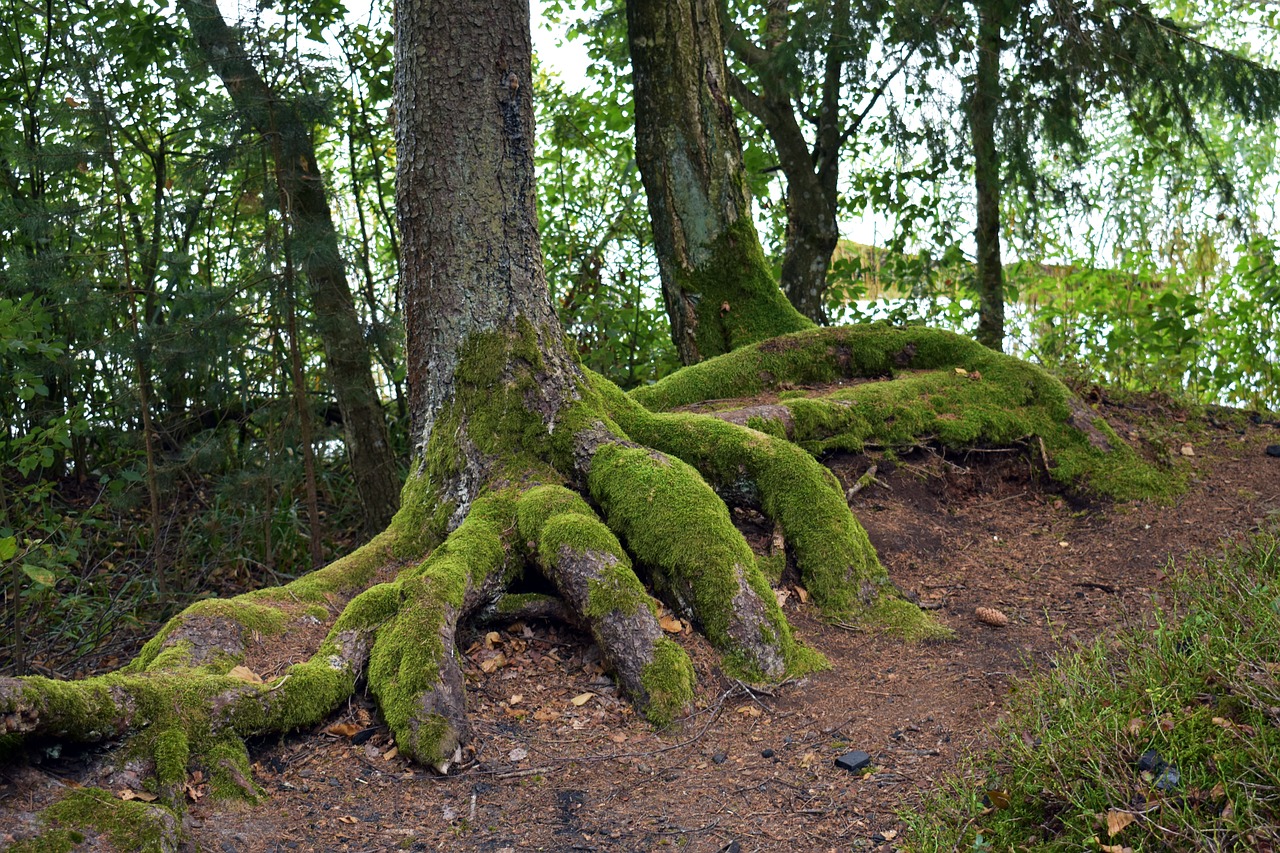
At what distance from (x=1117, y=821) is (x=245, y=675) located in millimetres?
3165

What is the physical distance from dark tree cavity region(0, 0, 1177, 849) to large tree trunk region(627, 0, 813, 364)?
1475 millimetres

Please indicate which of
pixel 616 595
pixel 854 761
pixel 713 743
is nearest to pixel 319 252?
pixel 616 595

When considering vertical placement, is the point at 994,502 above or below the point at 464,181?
below

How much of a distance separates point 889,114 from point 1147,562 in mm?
4719

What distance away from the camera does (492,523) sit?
15.8 ft

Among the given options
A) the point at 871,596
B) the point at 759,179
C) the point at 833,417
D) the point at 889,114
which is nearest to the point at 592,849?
the point at 871,596

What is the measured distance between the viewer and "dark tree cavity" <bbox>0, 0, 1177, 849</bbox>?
3.64 metres

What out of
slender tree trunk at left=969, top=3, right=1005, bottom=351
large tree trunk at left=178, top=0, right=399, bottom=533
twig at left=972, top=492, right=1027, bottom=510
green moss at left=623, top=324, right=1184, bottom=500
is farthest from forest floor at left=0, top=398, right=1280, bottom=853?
slender tree trunk at left=969, top=3, right=1005, bottom=351

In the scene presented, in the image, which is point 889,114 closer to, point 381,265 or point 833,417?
point 833,417

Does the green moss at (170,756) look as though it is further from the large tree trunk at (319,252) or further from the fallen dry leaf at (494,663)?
the large tree trunk at (319,252)

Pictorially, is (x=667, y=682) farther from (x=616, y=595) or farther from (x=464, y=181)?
(x=464, y=181)

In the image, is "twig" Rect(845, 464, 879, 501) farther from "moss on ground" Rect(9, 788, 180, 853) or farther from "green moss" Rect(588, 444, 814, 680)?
"moss on ground" Rect(9, 788, 180, 853)

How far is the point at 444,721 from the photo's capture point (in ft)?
12.6

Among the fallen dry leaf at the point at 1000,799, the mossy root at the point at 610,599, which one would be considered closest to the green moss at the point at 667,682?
the mossy root at the point at 610,599
